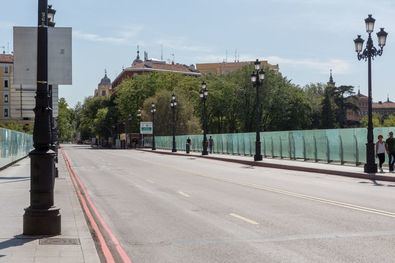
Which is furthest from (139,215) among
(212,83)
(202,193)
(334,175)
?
(212,83)

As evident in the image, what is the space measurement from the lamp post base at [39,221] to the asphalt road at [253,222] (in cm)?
130

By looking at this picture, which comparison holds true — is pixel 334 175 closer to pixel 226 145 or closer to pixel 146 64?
pixel 226 145

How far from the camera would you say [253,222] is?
495 inches

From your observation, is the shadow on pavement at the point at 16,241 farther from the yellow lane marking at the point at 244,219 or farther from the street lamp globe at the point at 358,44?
the street lamp globe at the point at 358,44

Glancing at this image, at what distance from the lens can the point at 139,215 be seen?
14367 millimetres

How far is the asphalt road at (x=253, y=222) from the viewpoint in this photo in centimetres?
920

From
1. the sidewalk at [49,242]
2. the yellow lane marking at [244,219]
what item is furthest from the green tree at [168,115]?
the yellow lane marking at [244,219]

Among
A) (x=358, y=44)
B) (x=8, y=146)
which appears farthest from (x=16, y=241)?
(x=8, y=146)

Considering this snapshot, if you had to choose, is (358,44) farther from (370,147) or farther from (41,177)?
(41,177)

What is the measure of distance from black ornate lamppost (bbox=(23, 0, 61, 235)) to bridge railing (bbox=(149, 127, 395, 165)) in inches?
977

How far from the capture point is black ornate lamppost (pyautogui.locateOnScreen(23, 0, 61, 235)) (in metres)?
10.1

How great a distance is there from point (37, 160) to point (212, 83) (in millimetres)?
109986

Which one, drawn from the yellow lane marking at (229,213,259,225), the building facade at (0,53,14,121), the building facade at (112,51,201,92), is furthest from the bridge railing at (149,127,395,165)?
the building facade at (112,51,201,92)

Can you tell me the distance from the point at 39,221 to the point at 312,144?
1287 inches
